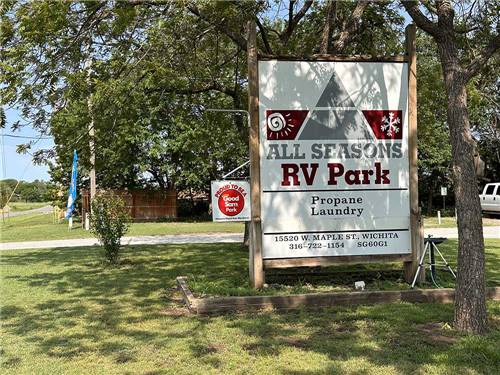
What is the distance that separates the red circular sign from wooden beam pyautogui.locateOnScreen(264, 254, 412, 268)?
Result: 0.89m

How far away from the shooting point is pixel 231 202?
7.89 meters

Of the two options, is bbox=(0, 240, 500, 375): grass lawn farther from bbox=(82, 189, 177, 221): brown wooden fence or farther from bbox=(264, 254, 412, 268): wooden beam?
bbox=(82, 189, 177, 221): brown wooden fence

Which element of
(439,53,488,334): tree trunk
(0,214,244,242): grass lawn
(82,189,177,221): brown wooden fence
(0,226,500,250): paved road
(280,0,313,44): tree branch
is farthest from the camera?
(82,189,177,221): brown wooden fence

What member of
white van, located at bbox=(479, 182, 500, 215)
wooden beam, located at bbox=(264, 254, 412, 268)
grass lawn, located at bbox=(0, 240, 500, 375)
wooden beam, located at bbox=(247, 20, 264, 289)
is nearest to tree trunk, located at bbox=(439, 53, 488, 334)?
grass lawn, located at bbox=(0, 240, 500, 375)

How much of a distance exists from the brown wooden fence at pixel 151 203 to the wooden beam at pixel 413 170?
2585cm

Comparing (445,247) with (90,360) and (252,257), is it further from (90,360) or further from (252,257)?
(90,360)

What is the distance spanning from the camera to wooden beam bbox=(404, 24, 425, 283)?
27.1 ft

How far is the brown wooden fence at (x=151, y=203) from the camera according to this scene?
32.6 m

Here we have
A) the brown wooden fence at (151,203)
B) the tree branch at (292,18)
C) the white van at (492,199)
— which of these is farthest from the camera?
the brown wooden fence at (151,203)

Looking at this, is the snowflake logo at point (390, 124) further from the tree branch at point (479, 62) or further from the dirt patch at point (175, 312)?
the dirt patch at point (175, 312)

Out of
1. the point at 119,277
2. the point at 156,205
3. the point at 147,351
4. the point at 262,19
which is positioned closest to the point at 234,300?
the point at 147,351

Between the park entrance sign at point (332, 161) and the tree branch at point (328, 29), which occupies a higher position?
the tree branch at point (328, 29)

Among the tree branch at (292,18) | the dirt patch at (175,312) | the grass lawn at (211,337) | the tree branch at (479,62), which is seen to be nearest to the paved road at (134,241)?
the tree branch at (292,18)

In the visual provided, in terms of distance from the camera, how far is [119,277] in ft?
32.5
